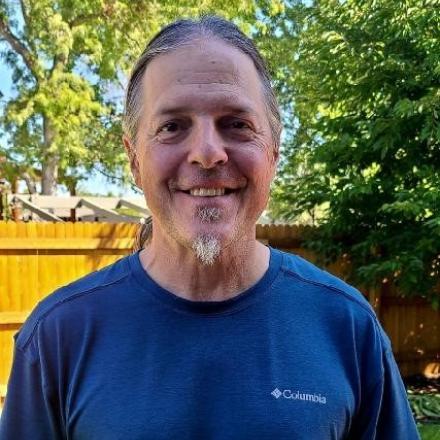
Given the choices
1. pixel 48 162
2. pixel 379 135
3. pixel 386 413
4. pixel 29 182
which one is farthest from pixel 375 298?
pixel 29 182

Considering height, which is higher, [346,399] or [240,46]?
[240,46]

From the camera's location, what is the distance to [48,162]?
1320 cm

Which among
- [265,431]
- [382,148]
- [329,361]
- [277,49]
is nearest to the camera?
[265,431]

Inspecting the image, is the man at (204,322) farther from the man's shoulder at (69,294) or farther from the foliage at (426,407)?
the foliage at (426,407)

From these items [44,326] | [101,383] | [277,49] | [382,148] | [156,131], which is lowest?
[101,383]

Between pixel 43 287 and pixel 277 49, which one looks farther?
pixel 277 49

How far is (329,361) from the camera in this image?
119 centimetres

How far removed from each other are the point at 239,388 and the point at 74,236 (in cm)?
503

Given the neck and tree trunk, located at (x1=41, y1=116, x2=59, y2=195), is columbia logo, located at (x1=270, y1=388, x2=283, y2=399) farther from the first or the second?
tree trunk, located at (x1=41, y1=116, x2=59, y2=195)

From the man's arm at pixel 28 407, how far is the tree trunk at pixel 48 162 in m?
11.8

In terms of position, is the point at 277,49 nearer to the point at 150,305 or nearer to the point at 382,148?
the point at 382,148

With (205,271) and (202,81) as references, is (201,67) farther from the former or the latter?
(205,271)

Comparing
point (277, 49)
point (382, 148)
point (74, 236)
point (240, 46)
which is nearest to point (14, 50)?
point (277, 49)

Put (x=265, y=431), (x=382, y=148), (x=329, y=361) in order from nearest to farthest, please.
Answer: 1. (x=265, y=431)
2. (x=329, y=361)
3. (x=382, y=148)
